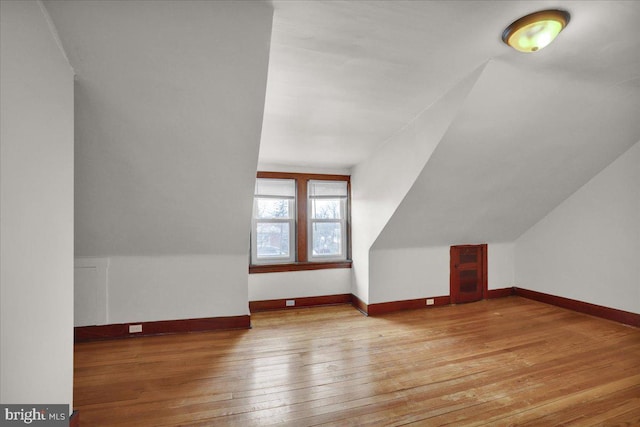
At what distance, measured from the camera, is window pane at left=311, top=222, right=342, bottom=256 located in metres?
4.86

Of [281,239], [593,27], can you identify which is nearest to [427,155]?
[593,27]

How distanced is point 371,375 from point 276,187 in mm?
3029

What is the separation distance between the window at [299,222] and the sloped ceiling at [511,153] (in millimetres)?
1019

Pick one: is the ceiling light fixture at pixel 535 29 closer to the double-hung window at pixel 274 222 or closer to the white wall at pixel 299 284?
the double-hung window at pixel 274 222

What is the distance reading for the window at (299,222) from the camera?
459 centimetres

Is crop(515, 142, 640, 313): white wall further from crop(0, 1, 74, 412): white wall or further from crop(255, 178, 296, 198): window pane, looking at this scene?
crop(0, 1, 74, 412): white wall

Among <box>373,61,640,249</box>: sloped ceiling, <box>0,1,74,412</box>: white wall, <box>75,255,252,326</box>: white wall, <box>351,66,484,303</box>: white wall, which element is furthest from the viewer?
<box>75,255,252,326</box>: white wall

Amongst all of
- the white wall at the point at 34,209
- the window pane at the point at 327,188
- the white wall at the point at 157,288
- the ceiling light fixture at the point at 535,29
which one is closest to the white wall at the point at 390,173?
the window pane at the point at 327,188

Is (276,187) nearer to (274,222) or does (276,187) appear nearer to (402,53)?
(274,222)

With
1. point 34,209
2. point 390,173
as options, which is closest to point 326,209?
point 390,173

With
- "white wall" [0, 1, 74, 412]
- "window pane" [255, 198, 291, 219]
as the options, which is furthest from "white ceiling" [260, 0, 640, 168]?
"window pane" [255, 198, 291, 219]

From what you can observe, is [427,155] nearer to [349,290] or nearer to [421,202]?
[421,202]

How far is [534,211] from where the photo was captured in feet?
14.5

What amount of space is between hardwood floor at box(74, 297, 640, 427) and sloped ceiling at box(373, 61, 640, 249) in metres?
1.38
